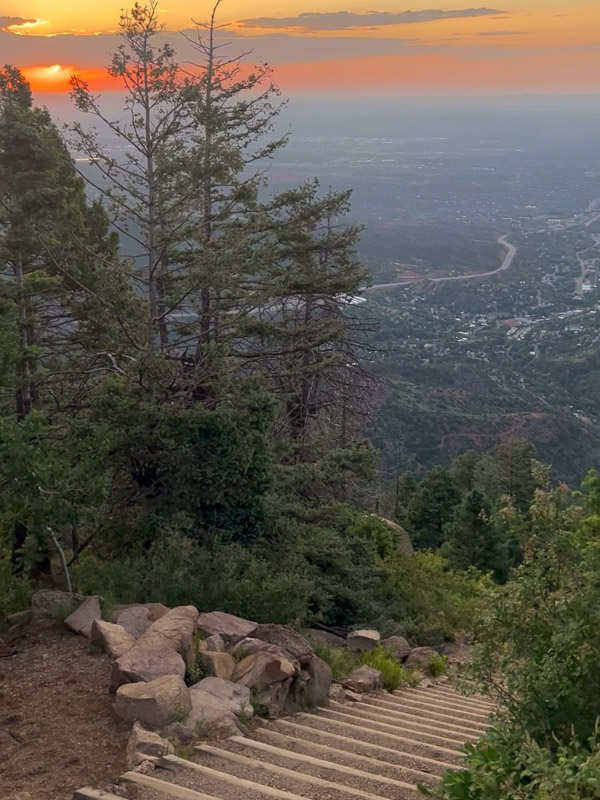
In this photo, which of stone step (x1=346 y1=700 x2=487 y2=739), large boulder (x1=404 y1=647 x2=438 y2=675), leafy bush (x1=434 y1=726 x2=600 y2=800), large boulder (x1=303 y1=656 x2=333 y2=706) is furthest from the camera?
large boulder (x1=404 y1=647 x2=438 y2=675)

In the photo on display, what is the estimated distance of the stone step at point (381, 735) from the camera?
18.7ft

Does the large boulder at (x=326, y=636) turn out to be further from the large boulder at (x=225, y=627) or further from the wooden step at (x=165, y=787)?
the wooden step at (x=165, y=787)

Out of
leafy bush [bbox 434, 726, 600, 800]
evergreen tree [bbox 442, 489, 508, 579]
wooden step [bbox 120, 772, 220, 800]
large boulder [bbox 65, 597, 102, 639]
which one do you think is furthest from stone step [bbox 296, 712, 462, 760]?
evergreen tree [bbox 442, 489, 508, 579]

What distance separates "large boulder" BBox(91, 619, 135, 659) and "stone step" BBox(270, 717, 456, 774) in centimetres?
166

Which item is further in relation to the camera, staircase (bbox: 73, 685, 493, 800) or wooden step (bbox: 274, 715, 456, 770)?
wooden step (bbox: 274, 715, 456, 770)

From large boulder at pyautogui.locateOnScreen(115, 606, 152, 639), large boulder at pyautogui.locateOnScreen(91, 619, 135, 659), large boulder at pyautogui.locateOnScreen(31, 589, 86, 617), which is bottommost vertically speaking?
large boulder at pyautogui.locateOnScreen(31, 589, 86, 617)

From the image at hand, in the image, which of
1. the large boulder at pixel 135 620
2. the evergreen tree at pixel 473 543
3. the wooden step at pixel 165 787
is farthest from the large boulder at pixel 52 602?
the evergreen tree at pixel 473 543

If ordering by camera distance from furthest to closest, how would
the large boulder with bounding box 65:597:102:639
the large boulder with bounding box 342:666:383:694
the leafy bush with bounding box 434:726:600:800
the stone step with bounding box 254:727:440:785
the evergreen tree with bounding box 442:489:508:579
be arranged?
the evergreen tree with bounding box 442:489:508:579
the large boulder with bounding box 342:666:383:694
the large boulder with bounding box 65:597:102:639
the stone step with bounding box 254:727:440:785
the leafy bush with bounding box 434:726:600:800

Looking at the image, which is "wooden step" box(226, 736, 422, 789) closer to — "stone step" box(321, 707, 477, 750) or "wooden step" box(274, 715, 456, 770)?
"wooden step" box(274, 715, 456, 770)

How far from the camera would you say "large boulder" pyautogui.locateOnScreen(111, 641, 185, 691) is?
612cm

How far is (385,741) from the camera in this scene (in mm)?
5910

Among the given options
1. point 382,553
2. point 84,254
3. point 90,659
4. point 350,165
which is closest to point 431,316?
point 350,165

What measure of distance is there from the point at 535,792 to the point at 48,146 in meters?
10.6

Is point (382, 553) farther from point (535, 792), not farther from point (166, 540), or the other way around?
point (535, 792)
